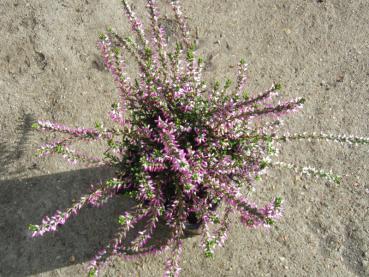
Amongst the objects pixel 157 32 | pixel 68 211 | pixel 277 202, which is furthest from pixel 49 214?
pixel 277 202

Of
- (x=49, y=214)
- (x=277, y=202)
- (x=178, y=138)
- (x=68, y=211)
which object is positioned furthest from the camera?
(x=49, y=214)

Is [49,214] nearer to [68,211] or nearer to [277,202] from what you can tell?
[68,211]

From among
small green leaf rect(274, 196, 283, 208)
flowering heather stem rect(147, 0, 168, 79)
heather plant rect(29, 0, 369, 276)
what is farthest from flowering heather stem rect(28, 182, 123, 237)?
small green leaf rect(274, 196, 283, 208)

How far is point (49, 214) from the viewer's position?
3762 mm

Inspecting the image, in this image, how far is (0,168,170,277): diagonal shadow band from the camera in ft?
11.9

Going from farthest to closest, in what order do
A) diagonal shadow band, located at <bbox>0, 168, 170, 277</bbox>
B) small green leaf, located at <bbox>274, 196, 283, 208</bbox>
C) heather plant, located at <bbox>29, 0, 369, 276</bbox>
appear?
1. diagonal shadow band, located at <bbox>0, 168, 170, 277</bbox>
2. heather plant, located at <bbox>29, 0, 369, 276</bbox>
3. small green leaf, located at <bbox>274, 196, 283, 208</bbox>

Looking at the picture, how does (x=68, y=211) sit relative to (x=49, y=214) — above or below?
above

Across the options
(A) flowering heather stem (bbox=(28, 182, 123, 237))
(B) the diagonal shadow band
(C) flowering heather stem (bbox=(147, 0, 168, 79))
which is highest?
(C) flowering heather stem (bbox=(147, 0, 168, 79))

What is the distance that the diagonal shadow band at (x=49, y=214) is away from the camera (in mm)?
3613

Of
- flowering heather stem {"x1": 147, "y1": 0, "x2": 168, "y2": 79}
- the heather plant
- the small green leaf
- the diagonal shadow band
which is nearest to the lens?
the small green leaf

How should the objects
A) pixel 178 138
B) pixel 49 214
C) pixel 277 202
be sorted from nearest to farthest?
pixel 277 202, pixel 178 138, pixel 49 214

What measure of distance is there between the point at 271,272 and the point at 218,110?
1752 millimetres

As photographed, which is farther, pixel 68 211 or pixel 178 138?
pixel 178 138

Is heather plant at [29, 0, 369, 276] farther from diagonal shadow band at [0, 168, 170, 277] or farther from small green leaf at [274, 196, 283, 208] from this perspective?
diagonal shadow band at [0, 168, 170, 277]
